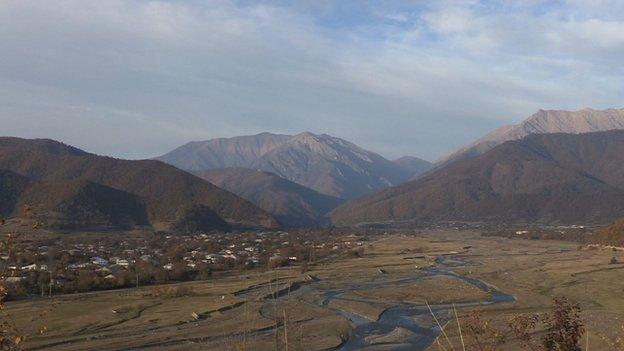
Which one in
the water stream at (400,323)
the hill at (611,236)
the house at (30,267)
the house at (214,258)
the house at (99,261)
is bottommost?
the water stream at (400,323)

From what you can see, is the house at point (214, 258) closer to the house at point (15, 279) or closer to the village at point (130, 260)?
the village at point (130, 260)

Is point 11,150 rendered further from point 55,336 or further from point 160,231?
point 55,336

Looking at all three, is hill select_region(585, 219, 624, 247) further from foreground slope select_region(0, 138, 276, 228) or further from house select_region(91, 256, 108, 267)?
house select_region(91, 256, 108, 267)

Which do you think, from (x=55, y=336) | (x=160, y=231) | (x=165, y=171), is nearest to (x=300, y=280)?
(x=55, y=336)

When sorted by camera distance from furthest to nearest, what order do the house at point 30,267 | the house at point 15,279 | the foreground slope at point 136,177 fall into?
the foreground slope at point 136,177
the house at point 30,267
the house at point 15,279

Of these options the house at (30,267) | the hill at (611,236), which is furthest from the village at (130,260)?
the hill at (611,236)

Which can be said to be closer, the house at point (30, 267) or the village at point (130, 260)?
the village at point (130, 260)
